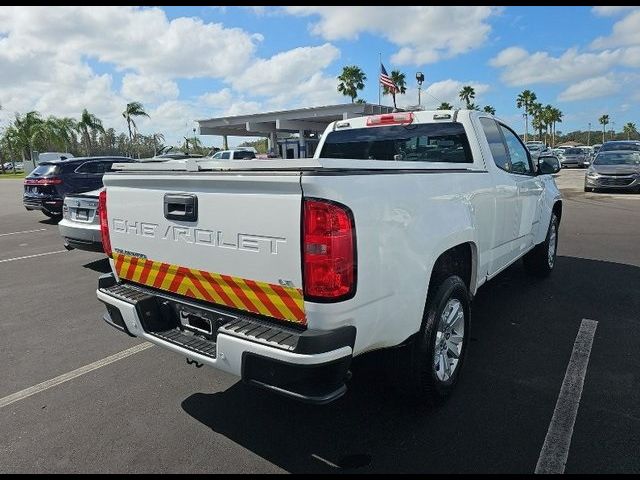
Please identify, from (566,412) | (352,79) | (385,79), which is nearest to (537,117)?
(352,79)

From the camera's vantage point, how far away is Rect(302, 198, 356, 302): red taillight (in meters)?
2.10

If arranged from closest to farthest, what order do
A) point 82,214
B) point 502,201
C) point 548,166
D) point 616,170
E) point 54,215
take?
1. point 502,201
2. point 548,166
3. point 82,214
4. point 54,215
5. point 616,170

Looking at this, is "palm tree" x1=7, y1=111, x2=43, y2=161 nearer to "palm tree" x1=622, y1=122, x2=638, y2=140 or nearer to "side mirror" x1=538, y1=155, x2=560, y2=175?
"side mirror" x1=538, y1=155, x2=560, y2=175

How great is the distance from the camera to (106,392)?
3.32m

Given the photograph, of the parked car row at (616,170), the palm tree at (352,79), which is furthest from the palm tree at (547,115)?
the parked car row at (616,170)

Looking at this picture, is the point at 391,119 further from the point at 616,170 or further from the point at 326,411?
the point at 616,170

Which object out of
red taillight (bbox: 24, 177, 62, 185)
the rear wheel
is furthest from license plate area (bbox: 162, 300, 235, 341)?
the rear wheel

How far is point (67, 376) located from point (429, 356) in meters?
2.79

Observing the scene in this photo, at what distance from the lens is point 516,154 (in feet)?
15.6

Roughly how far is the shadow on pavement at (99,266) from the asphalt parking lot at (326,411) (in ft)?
6.61

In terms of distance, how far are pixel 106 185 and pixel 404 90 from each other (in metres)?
54.4

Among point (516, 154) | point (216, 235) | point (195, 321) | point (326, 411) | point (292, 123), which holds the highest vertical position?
point (292, 123)

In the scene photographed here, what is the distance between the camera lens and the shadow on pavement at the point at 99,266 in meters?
6.91

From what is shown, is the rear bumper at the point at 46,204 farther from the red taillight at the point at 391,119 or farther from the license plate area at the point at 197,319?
the license plate area at the point at 197,319
